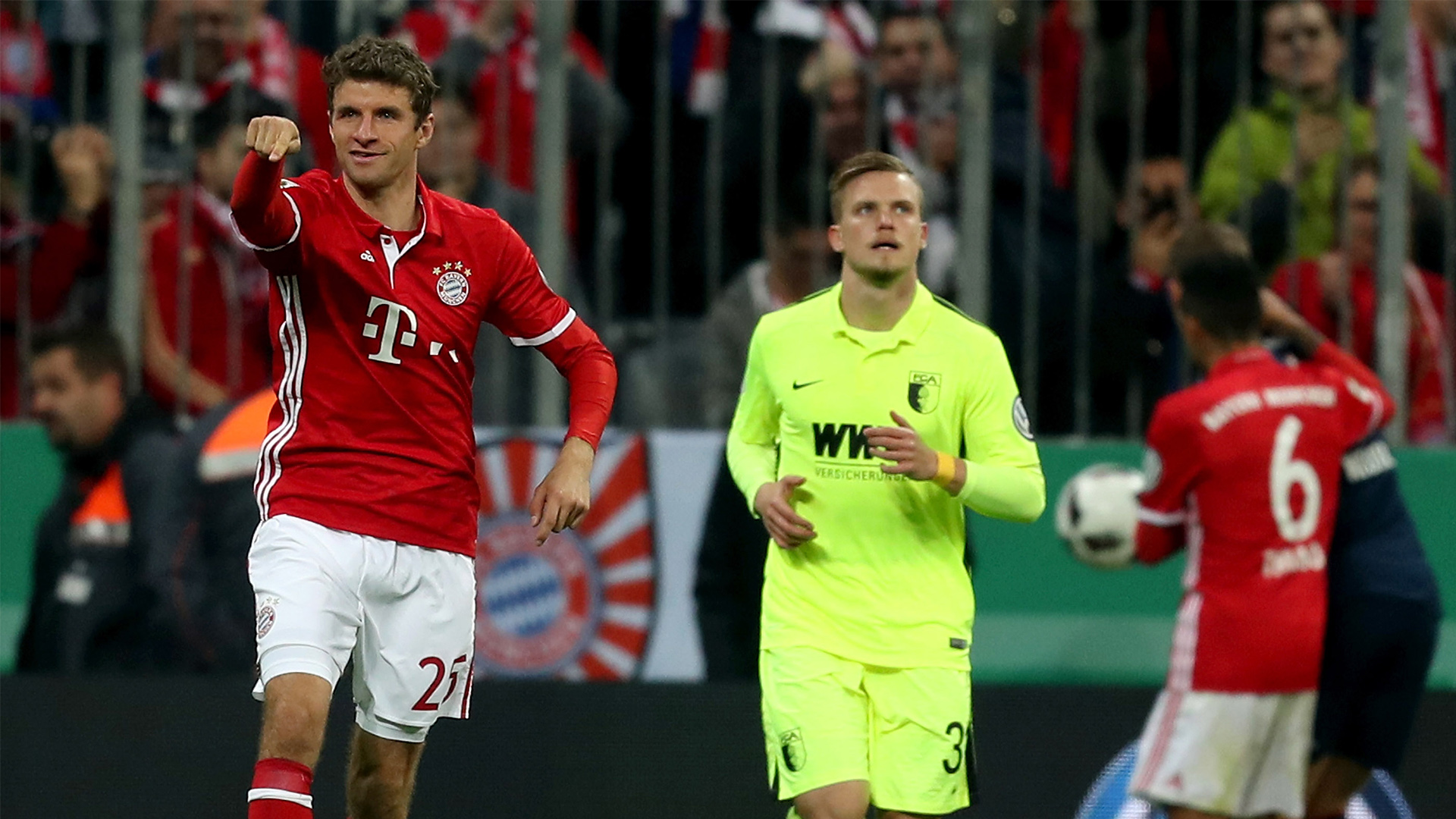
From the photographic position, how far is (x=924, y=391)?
19.1 feet

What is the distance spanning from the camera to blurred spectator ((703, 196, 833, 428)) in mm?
7578

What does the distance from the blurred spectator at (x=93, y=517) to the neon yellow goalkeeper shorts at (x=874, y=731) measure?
2.81m

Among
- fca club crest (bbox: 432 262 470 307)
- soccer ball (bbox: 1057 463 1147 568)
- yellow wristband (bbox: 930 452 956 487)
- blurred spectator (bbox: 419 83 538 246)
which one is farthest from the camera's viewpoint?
blurred spectator (bbox: 419 83 538 246)

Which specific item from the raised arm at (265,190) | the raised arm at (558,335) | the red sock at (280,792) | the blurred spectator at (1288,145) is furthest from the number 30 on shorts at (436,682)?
the blurred spectator at (1288,145)

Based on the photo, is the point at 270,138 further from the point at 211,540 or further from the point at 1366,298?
the point at 1366,298

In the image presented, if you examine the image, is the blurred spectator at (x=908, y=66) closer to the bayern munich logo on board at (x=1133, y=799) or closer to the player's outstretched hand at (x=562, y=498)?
the bayern munich logo on board at (x=1133, y=799)

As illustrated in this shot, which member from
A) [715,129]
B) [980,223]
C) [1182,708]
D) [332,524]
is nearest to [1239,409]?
[1182,708]

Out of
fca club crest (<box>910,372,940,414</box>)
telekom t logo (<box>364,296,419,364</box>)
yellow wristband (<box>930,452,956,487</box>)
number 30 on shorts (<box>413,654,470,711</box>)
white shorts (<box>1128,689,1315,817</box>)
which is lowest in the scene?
white shorts (<box>1128,689,1315,817</box>)

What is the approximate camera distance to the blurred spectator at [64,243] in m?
7.51

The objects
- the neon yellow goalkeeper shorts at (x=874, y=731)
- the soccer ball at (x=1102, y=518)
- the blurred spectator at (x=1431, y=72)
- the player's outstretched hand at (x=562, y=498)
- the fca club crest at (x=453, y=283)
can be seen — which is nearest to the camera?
the player's outstretched hand at (x=562, y=498)

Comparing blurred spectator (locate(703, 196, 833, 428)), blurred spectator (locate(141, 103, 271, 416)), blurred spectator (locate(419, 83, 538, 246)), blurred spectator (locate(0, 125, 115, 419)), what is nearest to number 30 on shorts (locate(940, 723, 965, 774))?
blurred spectator (locate(703, 196, 833, 428))

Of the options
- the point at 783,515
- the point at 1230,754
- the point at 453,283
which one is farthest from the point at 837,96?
the point at 1230,754

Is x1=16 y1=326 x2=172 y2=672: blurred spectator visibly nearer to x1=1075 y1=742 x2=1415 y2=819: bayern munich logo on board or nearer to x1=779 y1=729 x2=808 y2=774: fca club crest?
x1=779 y1=729 x2=808 y2=774: fca club crest

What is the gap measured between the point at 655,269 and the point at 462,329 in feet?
7.35
